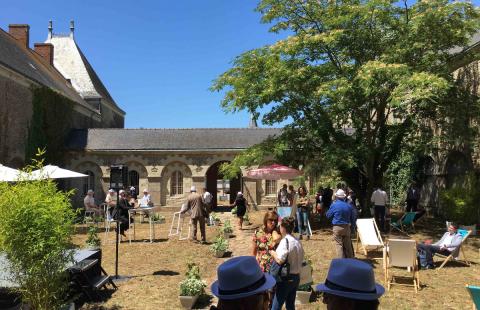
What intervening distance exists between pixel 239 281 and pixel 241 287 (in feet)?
0.12

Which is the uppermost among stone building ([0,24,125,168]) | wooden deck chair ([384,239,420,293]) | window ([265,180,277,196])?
stone building ([0,24,125,168])

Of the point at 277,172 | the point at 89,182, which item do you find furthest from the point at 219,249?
the point at 89,182

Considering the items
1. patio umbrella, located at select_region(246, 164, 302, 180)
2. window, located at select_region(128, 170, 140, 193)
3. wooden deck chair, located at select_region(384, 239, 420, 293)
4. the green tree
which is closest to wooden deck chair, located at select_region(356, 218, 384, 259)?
wooden deck chair, located at select_region(384, 239, 420, 293)

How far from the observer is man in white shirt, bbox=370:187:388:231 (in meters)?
13.9

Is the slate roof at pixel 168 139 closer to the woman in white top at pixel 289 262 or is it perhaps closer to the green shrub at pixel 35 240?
the green shrub at pixel 35 240

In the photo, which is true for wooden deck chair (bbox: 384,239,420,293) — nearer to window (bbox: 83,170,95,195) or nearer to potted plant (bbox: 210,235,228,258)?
potted plant (bbox: 210,235,228,258)

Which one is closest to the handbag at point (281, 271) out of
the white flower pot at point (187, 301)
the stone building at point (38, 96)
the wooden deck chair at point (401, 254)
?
the white flower pot at point (187, 301)

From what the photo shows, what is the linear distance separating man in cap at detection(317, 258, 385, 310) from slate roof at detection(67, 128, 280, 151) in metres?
22.2

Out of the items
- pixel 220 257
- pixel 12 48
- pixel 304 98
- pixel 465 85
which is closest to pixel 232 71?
pixel 304 98

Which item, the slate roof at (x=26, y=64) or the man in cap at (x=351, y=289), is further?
the slate roof at (x=26, y=64)

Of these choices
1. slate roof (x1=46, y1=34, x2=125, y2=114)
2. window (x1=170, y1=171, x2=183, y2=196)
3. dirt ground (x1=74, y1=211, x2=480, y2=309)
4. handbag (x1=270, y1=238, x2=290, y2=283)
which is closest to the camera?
handbag (x1=270, y1=238, x2=290, y2=283)

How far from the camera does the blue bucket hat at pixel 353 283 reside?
7.26 feet

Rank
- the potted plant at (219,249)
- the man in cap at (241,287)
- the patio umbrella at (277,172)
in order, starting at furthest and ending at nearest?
the patio umbrella at (277,172) < the potted plant at (219,249) < the man in cap at (241,287)

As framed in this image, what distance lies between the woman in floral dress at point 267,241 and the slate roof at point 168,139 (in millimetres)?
18761
